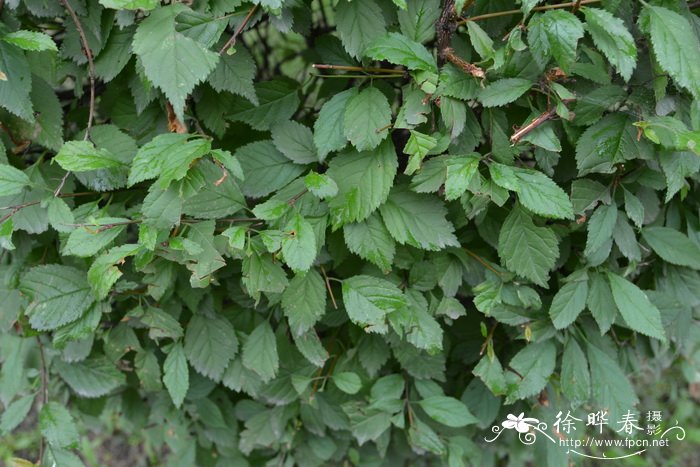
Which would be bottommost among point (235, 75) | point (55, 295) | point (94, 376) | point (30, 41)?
point (94, 376)

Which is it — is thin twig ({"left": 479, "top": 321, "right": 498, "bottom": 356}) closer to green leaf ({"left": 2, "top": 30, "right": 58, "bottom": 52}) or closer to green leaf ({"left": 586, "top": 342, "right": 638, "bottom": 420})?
green leaf ({"left": 586, "top": 342, "right": 638, "bottom": 420})

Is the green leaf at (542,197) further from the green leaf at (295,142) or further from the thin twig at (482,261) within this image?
the green leaf at (295,142)

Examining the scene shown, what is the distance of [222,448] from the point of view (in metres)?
1.81

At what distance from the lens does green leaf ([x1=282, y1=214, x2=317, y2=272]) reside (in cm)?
112

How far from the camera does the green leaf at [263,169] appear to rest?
1.32 meters

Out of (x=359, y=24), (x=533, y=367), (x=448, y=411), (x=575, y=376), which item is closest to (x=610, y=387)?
(x=575, y=376)

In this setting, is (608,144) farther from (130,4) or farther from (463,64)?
(130,4)

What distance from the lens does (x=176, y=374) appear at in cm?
143

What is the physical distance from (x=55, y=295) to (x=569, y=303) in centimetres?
127

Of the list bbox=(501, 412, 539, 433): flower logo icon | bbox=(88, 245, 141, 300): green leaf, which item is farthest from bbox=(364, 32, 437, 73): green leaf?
bbox=(501, 412, 539, 433): flower logo icon

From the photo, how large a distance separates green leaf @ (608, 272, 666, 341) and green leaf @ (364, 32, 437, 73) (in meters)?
0.72

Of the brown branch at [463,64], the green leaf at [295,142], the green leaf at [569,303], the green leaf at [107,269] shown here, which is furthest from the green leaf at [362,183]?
the green leaf at [569,303]

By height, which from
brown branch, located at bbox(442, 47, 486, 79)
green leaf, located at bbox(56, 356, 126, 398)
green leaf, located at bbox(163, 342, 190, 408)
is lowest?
green leaf, located at bbox(56, 356, 126, 398)

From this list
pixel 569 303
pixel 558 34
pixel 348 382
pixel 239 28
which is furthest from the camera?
pixel 348 382
